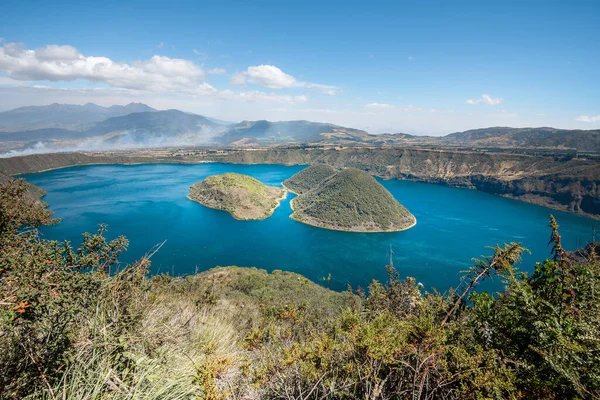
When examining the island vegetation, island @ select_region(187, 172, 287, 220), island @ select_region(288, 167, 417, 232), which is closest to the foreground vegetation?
island @ select_region(288, 167, 417, 232)

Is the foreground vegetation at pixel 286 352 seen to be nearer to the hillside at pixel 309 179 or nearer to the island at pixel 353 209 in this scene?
the island at pixel 353 209

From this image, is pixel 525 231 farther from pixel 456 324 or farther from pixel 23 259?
pixel 23 259

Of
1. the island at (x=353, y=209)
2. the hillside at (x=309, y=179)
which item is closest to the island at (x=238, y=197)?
the island at (x=353, y=209)

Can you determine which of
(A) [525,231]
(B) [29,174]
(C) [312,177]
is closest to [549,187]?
(A) [525,231]

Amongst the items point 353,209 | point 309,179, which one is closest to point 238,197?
point 353,209

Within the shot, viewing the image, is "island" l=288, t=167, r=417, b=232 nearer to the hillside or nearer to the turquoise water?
the turquoise water
